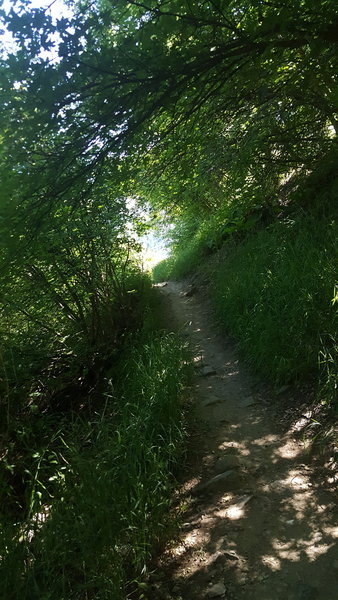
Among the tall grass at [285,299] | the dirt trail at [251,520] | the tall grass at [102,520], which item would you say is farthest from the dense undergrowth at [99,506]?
the tall grass at [285,299]

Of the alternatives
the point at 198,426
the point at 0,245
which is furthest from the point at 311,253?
the point at 0,245

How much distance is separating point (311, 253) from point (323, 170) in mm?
2152

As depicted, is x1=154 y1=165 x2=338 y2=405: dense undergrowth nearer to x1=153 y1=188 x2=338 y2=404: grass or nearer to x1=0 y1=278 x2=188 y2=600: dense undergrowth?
x1=153 y1=188 x2=338 y2=404: grass

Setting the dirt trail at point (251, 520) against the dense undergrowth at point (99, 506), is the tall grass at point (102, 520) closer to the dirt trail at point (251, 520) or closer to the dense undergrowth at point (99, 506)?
the dense undergrowth at point (99, 506)

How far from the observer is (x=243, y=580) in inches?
96.5

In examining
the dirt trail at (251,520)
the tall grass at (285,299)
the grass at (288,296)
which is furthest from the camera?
the tall grass at (285,299)

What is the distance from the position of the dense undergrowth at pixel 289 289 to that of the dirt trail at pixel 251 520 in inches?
24.8

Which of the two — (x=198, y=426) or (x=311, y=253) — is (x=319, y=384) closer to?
(x=198, y=426)

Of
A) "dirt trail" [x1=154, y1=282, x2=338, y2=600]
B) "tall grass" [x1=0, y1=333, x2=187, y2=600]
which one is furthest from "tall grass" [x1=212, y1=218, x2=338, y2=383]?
"tall grass" [x1=0, y1=333, x2=187, y2=600]

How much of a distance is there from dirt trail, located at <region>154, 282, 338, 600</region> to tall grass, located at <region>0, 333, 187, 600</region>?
0.79 feet

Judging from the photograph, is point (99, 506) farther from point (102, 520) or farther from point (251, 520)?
point (251, 520)

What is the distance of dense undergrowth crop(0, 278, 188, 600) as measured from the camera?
2.44 meters

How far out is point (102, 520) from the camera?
8.82 ft

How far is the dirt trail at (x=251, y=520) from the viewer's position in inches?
95.0
